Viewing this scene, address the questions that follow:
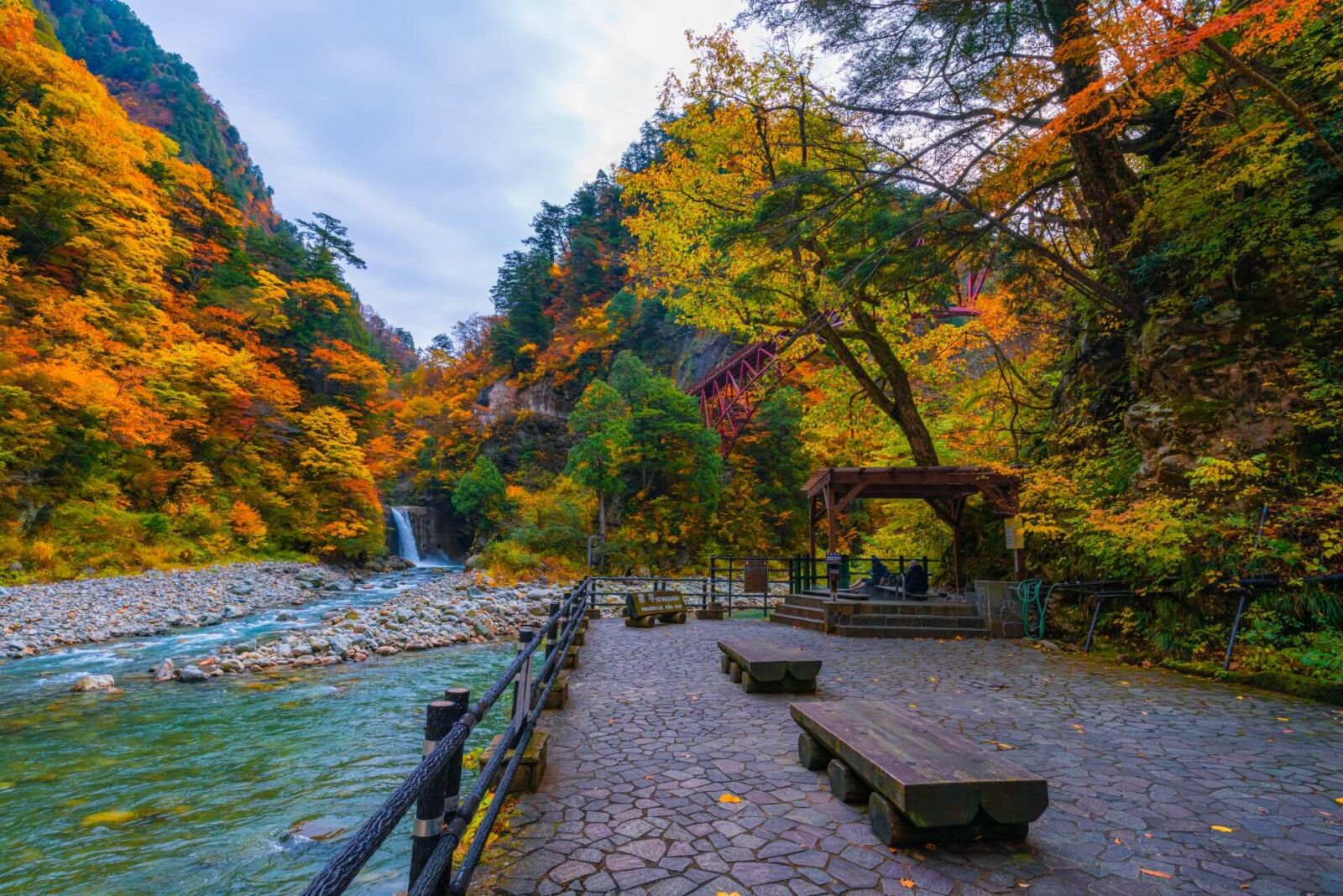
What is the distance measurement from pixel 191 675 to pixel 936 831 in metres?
10.3

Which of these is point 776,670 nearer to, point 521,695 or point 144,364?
point 521,695

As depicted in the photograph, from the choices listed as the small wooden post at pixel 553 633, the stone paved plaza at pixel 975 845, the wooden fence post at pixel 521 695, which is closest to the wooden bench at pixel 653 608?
the stone paved plaza at pixel 975 845

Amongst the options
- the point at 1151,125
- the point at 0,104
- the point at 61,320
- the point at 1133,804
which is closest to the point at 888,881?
the point at 1133,804

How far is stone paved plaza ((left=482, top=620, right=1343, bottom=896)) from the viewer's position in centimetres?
261

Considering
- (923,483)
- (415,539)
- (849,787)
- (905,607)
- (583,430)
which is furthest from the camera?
(415,539)

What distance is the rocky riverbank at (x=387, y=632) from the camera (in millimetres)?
9188

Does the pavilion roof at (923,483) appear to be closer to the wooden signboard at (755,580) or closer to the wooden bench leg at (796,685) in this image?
the wooden signboard at (755,580)

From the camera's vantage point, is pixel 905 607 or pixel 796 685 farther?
pixel 905 607

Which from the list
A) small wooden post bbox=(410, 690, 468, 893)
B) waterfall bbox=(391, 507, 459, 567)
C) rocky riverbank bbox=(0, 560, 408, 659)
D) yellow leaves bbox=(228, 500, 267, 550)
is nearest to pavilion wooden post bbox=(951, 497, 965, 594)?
small wooden post bbox=(410, 690, 468, 893)

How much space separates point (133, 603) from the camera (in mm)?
13188

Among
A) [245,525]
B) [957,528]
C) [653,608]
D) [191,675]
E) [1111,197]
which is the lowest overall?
[191,675]

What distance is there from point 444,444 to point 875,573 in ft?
102

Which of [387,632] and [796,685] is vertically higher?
[796,685]

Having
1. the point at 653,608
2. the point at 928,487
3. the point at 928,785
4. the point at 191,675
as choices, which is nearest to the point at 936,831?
the point at 928,785
